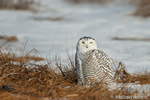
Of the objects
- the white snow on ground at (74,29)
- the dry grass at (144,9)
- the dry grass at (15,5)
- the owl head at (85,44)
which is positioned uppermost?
the dry grass at (15,5)

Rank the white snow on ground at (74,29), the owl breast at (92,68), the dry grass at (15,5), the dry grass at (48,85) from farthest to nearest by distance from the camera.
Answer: the dry grass at (15,5)
the white snow on ground at (74,29)
the owl breast at (92,68)
the dry grass at (48,85)

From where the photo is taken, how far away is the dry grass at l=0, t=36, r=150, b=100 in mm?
2752

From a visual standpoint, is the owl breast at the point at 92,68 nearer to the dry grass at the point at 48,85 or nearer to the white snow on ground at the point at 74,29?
the dry grass at the point at 48,85

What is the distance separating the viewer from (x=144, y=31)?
906 cm

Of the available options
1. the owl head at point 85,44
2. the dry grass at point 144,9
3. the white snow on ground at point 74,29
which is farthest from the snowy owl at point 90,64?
the dry grass at point 144,9

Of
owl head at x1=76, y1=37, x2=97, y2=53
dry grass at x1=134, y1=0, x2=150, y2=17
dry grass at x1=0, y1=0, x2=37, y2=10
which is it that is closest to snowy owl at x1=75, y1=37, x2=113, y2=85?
owl head at x1=76, y1=37, x2=97, y2=53

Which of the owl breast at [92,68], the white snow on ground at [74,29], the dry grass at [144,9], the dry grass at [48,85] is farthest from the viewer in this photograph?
the dry grass at [144,9]

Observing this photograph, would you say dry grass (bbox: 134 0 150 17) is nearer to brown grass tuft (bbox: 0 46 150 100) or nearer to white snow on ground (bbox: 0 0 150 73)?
white snow on ground (bbox: 0 0 150 73)

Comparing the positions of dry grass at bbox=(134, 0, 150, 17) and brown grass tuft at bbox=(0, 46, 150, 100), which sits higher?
dry grass at bbox=(134, 0, 150, 17)

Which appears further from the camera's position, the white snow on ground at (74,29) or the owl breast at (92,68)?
the white snow on ground at (74,29)

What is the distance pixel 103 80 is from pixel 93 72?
140 millimetres

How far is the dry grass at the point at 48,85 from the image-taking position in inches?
108

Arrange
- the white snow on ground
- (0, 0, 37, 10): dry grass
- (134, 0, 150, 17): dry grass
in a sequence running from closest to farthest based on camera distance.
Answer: the white snow on ground, (134, 0, 150, 17): dry grass, (0, 0, 37, 10): dry grass

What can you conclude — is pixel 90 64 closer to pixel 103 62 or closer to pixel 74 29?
pixel 103 62
